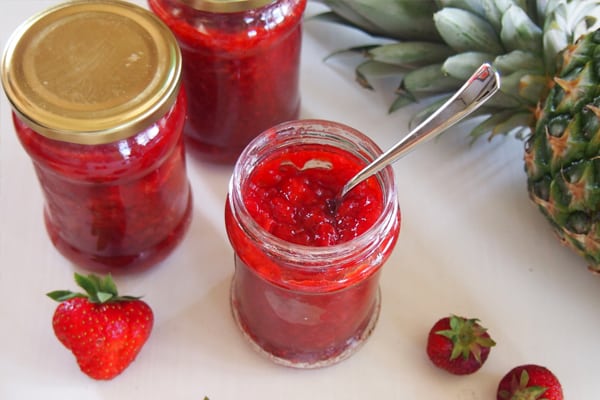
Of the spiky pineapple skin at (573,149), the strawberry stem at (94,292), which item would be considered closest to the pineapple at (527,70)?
the spiky pineapple skin at (573,149)

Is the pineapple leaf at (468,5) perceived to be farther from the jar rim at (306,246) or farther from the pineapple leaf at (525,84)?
the jar rim at (306,246)

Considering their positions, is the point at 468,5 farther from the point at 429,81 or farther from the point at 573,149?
the point at 573,149

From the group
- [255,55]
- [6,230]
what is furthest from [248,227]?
[6,230]

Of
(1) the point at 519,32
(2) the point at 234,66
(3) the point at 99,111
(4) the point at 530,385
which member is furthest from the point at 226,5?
(4) the point at 530,385

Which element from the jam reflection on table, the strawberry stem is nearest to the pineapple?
the jam reflection on table

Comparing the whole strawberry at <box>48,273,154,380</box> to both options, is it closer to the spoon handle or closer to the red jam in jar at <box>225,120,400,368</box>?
the red jam in jar at <box>225,120,400,368</box>

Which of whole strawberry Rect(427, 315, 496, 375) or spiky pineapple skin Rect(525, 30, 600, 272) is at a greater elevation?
spiky pineapple skin Rect(525, 30, 600, 272)
